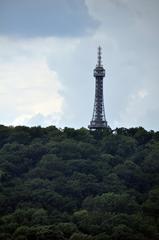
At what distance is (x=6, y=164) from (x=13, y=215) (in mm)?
14842

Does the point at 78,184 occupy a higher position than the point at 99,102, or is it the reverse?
the point at 99,102

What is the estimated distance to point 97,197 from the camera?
76438 mm

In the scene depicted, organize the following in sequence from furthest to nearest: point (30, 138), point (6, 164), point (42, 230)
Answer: point (30, 138), point (6, 164), point (42, 230)

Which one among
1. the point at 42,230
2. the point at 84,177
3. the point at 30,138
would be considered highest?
the point at 30,138

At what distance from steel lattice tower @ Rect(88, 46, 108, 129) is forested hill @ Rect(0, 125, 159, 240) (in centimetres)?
1262

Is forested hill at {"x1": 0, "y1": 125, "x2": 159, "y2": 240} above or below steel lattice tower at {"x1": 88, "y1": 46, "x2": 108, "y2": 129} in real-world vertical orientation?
below

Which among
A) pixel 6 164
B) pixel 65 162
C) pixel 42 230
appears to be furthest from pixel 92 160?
pixel 42 230

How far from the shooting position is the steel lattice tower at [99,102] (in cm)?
11806

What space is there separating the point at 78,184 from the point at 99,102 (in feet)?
134

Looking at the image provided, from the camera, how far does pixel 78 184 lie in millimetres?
80188

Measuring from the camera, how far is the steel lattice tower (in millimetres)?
118062

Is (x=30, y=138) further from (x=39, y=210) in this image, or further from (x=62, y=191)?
(x=39, y=210)

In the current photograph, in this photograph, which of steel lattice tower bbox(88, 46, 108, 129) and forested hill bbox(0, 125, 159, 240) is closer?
forested hill bbox(0, 125, 159, 240)

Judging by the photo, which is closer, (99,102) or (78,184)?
(78,184)
